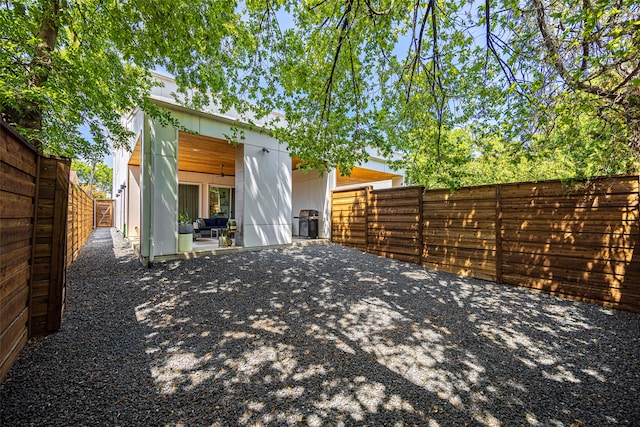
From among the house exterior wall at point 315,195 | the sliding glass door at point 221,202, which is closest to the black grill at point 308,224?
the house exterior wall at point 315,195

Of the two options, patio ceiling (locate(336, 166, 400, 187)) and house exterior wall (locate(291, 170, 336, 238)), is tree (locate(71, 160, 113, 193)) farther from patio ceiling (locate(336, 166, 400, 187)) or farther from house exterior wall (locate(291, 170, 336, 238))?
patio ceiling (locate(336, 166, 400, 187))

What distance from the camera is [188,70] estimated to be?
529cm

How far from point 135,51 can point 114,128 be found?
1.71 meters

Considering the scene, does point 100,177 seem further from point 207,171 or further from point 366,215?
point 366,215

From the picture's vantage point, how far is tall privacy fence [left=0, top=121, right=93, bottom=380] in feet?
6.50

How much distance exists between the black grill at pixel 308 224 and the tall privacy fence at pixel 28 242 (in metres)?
7.37

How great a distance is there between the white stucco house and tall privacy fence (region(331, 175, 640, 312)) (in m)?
3.07

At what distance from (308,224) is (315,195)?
137 centimetres

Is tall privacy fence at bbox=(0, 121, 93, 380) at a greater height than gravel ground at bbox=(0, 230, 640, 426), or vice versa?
tall privacy fence at bbox=(0, 121, 93, 380)

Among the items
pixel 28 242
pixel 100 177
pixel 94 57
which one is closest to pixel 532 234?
pixel 28 242

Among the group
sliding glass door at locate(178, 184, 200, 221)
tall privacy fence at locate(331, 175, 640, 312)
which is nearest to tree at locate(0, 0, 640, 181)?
tall privacy fence at locate(331, 175, 640, 312)

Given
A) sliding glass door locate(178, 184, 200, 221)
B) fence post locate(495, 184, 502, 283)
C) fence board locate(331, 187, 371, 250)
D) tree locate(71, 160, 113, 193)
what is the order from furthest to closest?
tree locate(71, 160, 113, 193), sliding glass door locate(178, 184, 200, 221), fence board locate(331, 187, 371, 250), fence post locate(495, 184, 502, 283)

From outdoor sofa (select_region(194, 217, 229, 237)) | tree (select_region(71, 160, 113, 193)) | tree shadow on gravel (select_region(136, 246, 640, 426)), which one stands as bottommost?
tree shadow on gravel (select_region(136, 246, 640, 426))

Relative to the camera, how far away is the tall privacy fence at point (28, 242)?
1.98m
